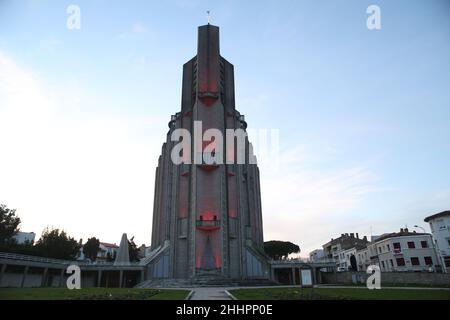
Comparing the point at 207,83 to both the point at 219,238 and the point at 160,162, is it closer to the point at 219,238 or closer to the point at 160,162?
the point at 160,162

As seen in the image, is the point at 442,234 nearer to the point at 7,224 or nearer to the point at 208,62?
the point at 208,62

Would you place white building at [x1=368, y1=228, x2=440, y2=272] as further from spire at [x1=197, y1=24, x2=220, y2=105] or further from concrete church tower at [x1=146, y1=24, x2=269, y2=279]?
spire at [x1=197, y1=24, x2=220, y2=105]

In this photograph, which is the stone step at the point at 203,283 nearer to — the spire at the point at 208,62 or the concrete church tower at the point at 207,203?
the concrete church tower at the point at 207,203

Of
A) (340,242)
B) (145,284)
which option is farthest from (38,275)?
(340,242)

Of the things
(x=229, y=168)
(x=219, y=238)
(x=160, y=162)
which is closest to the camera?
(x=219, y=238)

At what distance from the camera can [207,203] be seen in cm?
5019

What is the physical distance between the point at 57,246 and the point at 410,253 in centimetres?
6439

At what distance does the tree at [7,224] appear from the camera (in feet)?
166

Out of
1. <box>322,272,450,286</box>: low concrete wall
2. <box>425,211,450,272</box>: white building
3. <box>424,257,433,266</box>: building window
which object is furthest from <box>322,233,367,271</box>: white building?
<box>322,272,450,286</box>: low concrete wall

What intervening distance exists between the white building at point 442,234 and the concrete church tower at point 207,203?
89.7 ft

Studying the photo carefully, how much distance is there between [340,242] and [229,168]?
54.4 meters

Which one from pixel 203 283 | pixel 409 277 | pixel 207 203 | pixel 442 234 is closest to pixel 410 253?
pixel 442 234

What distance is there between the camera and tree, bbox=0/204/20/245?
1996 inches

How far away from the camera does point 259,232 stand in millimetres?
63094
